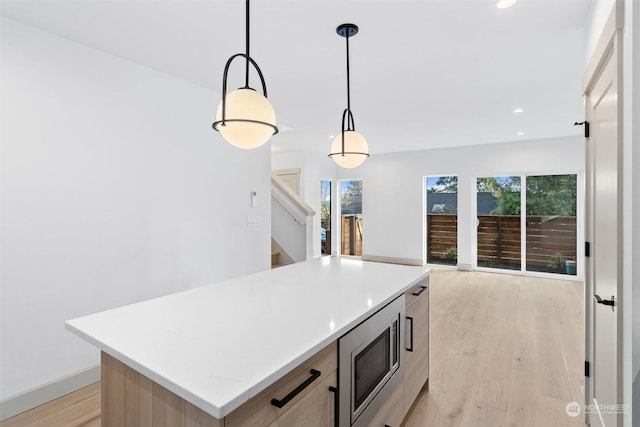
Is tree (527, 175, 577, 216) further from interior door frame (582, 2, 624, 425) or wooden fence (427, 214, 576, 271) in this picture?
interior door frame (582, 2, 624, 425)

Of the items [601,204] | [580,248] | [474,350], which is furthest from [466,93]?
[580,248]

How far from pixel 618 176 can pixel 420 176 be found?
590 cm

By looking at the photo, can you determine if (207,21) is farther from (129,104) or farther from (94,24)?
(129,104)

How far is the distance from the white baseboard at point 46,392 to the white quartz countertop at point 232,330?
1.45m

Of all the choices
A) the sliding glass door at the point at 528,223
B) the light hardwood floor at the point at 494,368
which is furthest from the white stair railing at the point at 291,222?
the sliding glass door at the point at 528,223

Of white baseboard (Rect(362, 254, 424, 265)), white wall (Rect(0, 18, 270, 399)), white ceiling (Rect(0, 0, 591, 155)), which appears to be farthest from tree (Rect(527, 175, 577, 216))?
white wall (Rect(0, 18, 270, 399))

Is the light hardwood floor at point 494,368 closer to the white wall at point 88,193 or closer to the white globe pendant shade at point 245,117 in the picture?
the white wall at point 88,193

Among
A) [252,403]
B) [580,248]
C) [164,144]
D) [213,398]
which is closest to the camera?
[213,398]

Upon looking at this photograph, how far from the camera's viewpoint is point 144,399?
1057 mm

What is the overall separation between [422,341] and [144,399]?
1747mm

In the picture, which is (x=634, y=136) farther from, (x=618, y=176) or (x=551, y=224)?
(x=551, y=224)

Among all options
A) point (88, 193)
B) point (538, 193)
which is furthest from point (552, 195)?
point (88, 193)

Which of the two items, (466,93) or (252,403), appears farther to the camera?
(466,93)

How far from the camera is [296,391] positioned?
104 cm
